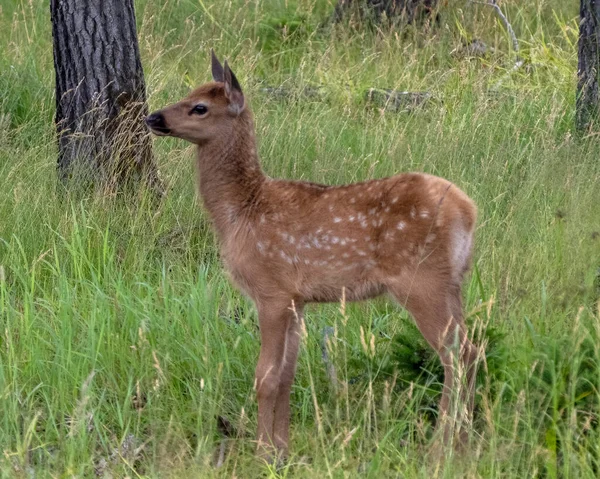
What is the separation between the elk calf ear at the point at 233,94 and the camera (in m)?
A: 4.92

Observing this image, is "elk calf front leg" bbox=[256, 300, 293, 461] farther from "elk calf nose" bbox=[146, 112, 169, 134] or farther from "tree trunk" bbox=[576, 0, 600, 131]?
"tree trunk" bbox=[576, 0, 600, 131]

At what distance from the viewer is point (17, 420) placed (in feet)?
13.9

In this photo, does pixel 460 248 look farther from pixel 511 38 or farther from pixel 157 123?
pixel 511 38

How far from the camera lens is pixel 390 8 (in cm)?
1087

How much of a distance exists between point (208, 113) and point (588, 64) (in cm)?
366

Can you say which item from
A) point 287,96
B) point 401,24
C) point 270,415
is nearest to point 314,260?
point 270,415

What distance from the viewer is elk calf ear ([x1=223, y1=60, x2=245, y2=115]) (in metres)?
4.92

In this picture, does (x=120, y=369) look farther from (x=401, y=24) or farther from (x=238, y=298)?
(x=401, y=24)

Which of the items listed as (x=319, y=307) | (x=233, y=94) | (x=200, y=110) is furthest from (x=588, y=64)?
(x=200, y=110)

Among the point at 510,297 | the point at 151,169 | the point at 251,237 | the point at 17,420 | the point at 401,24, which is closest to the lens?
the point at 17,420

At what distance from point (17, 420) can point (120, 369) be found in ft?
2.11

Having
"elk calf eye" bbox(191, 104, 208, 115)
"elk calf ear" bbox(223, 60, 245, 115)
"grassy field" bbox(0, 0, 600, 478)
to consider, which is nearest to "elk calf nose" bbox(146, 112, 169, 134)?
"elk calf eye" bbox(191, 104, 208, 115)

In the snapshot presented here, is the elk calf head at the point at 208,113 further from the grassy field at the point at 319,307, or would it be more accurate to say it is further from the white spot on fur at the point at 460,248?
the white spot on fur at the point at 460,248

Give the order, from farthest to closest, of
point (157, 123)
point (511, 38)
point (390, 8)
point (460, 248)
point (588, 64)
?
point (390, 8) < point (511, 38) < point (588, 64) < point (157, 123) < point (460, 248)
